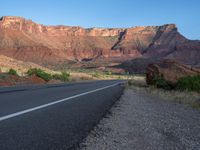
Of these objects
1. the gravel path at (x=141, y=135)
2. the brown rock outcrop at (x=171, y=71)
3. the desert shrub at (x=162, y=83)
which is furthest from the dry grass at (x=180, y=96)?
the gravel path at (x=141, y=135)

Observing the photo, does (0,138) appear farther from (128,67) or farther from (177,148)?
(128,67)

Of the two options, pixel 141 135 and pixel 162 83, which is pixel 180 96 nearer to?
pixel 162 83

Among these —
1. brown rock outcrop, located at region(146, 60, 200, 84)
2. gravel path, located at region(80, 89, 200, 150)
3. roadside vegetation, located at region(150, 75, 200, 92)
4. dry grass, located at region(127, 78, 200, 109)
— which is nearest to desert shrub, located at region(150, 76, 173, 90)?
roadside vegetation, located at region(150, 75, 200, 92)

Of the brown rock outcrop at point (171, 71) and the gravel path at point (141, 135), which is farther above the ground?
the brown rock outcrop at point (171, 71)

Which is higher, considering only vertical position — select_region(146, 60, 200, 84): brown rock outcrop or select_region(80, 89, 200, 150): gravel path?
select_region(146, 60, 200, 84): brown rock outcrop

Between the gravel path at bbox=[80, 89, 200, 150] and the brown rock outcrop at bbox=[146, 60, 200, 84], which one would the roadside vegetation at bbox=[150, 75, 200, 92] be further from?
the gravel path at bbox=[80, 89, 200, 150]

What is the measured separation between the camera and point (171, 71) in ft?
105

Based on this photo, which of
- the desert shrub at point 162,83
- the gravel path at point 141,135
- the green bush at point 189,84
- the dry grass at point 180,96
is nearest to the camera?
the gravel path at point 141,135

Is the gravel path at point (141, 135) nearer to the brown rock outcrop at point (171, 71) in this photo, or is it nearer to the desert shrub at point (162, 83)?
the desert shrub at point (162, 83)

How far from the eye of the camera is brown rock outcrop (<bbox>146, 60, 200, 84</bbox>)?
31.0 meters

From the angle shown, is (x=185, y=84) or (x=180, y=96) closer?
(x=180, y=96)

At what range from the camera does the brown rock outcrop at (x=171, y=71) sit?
31016 mm

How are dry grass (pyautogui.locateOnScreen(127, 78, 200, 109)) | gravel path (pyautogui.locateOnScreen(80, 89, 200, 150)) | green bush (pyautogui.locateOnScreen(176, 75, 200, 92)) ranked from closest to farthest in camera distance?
gravel path (pyautogui.locateOnScreen(80, 89, 200, 150)) → dry grass (pyautogui.locateOnScreen(127, 78, 200, 109)) → green bush (pyautogui.locateOnScreen(176, 75, 200, 92))

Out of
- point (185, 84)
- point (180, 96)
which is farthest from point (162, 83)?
point (180, 96)
